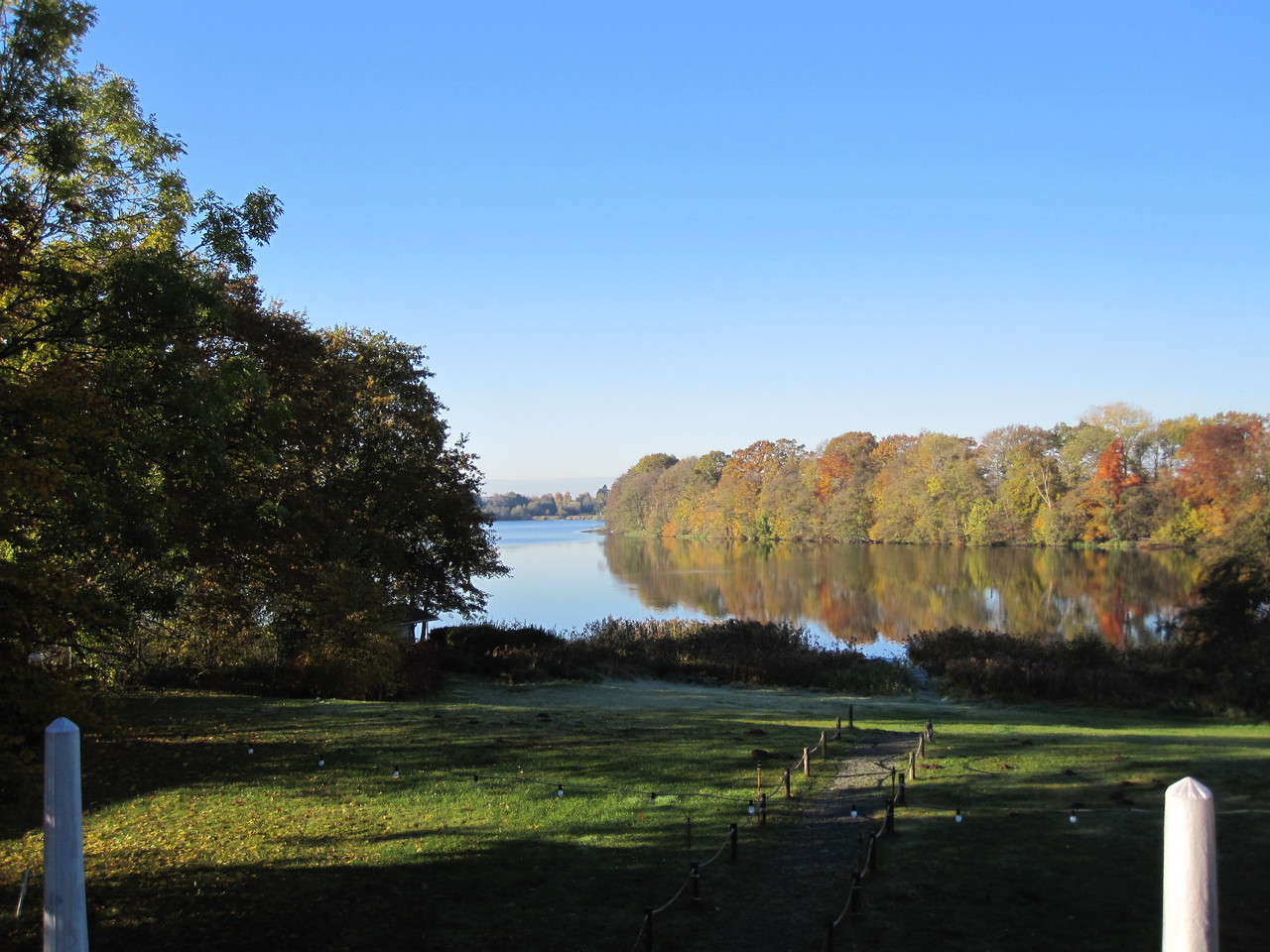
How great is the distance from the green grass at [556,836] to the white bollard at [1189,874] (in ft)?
15.9

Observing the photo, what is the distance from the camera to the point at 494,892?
7840 millimetres

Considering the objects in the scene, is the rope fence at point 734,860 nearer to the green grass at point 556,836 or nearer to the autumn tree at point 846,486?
the green grass at point 556,836

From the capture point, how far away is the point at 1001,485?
8438cm

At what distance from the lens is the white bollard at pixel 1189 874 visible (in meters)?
2.56

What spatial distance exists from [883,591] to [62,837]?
2136 inches

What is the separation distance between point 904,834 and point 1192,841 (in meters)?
7.72

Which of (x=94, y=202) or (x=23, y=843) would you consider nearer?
(x=23, y=843)

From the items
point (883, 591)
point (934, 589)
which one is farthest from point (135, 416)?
point (934, 589)

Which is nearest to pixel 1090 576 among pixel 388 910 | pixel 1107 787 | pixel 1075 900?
pixel 1107 787

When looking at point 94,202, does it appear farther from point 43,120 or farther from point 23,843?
point 23,843

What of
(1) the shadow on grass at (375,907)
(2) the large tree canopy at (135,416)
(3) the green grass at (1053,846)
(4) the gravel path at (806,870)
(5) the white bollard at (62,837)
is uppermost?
(2) the large tree canopy at (135,416)

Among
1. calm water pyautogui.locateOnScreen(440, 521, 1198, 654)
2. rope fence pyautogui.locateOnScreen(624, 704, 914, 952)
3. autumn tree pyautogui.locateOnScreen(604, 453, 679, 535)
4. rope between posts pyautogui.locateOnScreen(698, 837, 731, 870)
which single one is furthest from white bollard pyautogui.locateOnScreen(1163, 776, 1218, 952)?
autumn tree pyautogui.locateOnScreen(604, 453, 679, 535)

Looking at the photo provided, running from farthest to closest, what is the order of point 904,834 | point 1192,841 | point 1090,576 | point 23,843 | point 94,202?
point 1090,576
point 94,202
point 904,834
point 23,843
point 1192,841

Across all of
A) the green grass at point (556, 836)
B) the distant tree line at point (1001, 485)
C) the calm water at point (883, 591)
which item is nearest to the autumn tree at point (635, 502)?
the distant tree line at point (1001, 485)
